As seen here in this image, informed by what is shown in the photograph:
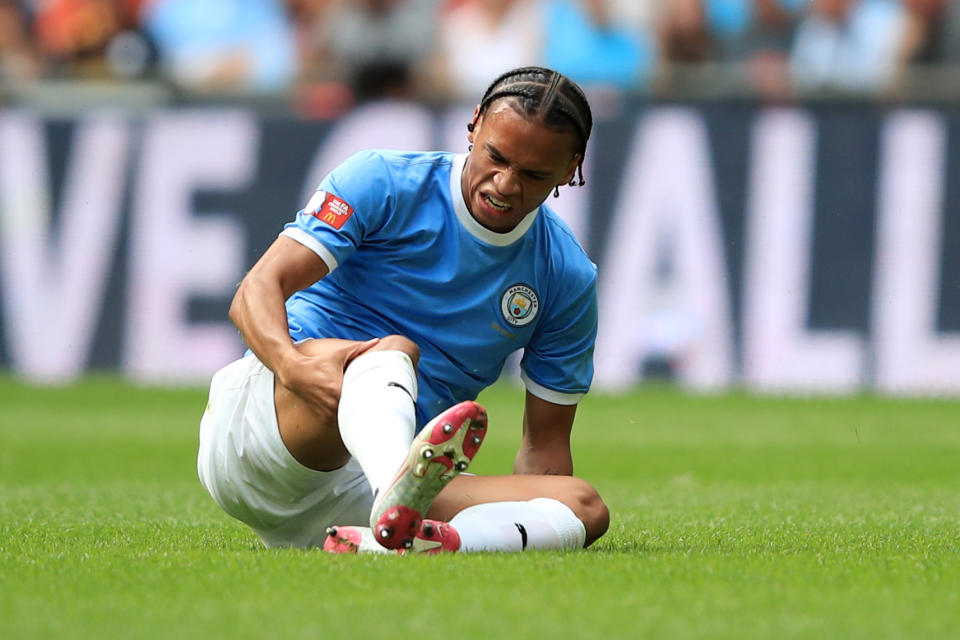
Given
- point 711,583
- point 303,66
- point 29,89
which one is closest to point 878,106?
point 303,66

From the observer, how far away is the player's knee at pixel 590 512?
162 inches

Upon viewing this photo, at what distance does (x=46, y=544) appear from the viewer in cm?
423

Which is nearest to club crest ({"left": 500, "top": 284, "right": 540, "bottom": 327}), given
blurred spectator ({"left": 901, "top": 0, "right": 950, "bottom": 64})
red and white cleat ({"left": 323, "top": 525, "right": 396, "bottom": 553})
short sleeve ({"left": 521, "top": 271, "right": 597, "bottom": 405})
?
short sleeve ({"left": 521, "top": 271, "right": 597, "bottom": 405})

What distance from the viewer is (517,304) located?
4.32 meters

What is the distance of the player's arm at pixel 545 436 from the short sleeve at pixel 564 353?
26 millimetres

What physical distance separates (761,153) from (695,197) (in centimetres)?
59

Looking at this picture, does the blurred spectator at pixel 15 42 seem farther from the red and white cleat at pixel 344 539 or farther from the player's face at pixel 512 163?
the red and white cleat at pixel 344 539

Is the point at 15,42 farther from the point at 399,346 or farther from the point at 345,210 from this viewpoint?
the point at 399,346

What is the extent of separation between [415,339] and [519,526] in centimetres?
65

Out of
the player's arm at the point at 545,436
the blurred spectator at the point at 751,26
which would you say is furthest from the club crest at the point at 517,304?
the blurred spectator at the point at 751,26

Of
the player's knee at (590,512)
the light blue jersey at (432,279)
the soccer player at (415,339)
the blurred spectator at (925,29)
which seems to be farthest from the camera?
the blurred spectator at (925,29)

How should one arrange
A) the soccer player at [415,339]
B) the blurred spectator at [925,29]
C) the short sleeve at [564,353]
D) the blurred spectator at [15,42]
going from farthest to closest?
the blurred spectator at [15,42]
the blurred spectator at [925,29]
the short sleeve at [564,353]
the soccer player at [415,339]

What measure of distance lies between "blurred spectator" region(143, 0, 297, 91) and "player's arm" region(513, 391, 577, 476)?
874 cm

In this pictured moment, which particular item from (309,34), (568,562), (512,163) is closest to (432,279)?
(512,163)
